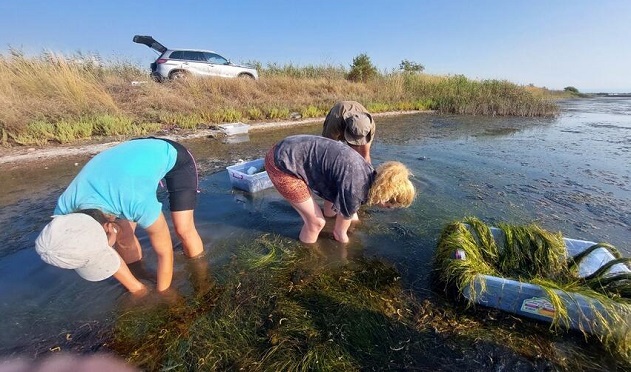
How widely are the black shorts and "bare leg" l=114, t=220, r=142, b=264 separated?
1.77ft

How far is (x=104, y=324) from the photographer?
2.05 meters

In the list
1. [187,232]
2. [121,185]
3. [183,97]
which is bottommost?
[187,232]

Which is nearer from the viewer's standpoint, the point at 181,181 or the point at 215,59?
the point at 181,181

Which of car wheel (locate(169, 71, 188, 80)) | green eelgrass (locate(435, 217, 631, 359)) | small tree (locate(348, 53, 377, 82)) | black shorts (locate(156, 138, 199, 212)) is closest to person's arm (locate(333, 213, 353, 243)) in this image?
green eelgrass (locate(435, 217, 631, 359))

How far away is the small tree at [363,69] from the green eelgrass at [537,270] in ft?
46.9

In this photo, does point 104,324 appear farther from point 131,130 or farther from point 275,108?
point 275,108

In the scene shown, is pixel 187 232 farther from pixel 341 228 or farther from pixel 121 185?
pixel 341 228

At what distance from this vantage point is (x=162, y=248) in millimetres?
2078

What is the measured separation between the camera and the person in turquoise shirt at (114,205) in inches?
59.8

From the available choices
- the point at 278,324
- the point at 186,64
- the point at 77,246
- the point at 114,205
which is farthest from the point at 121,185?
the point at 186,64

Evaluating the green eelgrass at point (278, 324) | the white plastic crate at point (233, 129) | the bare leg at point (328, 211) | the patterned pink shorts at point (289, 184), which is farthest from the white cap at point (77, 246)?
the white plastic crate at point (233, 129)

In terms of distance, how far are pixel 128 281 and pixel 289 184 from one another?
4.44ft

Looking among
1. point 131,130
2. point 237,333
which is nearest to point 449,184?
point 237,333

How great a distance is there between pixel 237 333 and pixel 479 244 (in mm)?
1980
